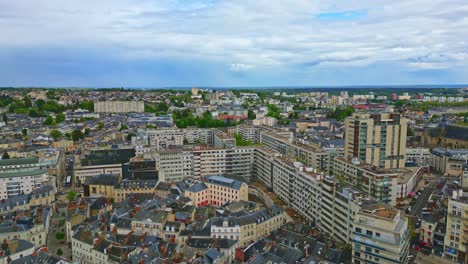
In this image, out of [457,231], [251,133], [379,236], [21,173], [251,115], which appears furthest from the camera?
[251,115]

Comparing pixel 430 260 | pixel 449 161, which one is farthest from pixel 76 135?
pixel 430 260

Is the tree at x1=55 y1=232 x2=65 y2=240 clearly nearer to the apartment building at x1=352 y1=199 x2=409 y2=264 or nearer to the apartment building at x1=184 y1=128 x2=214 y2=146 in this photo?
the apartment building at x1=352 y1=199 x2=409 y2=264

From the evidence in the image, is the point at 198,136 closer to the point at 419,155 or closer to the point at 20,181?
the point at 20,181

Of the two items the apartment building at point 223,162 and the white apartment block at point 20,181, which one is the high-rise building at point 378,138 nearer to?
the apartment building at point 223,162

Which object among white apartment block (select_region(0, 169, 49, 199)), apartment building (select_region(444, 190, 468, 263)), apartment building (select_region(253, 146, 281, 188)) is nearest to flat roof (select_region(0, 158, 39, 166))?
white apartment block (select_region(0, 169, 49, 199))

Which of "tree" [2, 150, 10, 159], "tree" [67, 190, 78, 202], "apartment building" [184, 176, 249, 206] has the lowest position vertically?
"tree" [67, 190, 78, 202]

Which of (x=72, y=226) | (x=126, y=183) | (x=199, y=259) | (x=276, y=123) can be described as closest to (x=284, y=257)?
(x=199, y=259)

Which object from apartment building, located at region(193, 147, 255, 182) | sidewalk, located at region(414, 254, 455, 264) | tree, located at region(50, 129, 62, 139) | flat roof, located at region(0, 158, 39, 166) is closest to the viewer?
sidewalk, located at region(414, 254, 455, 264)
